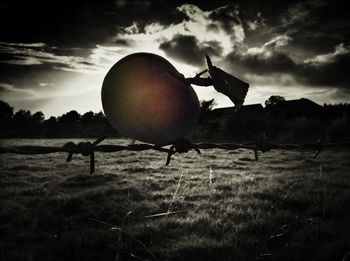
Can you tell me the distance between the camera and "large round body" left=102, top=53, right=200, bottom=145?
1.47 m

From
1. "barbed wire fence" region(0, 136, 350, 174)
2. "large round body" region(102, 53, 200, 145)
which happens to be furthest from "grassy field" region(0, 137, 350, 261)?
"large round body" region(102, 53, 200, 145)

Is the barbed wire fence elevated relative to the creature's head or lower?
lower

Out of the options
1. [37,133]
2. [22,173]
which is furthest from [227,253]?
[37,133]

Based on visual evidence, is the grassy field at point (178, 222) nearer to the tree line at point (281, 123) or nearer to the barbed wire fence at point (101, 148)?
the barbed wire fence at point (101, 148)

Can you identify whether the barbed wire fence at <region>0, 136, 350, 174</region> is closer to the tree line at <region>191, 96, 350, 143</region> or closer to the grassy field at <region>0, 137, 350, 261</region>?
the grassy field at <region>0, 137, 350, 261</region>

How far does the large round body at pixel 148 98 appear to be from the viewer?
4.82 ft

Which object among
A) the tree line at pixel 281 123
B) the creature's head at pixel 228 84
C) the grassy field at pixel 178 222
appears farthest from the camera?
the tree line at pixel 281 123

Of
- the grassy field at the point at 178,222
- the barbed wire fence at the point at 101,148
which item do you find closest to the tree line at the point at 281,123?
the grassy field at the point at 178,222

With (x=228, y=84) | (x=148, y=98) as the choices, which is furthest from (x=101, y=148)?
(x=228, y=84)

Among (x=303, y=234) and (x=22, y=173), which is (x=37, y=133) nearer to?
(x=22, y=173)

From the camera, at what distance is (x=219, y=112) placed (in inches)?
1594

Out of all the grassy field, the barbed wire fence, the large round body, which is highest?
the large round body

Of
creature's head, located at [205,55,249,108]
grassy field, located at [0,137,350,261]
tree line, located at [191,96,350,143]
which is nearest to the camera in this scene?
creature's head, located at [205,55,249,108]

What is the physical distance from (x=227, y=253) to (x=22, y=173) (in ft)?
33.7
